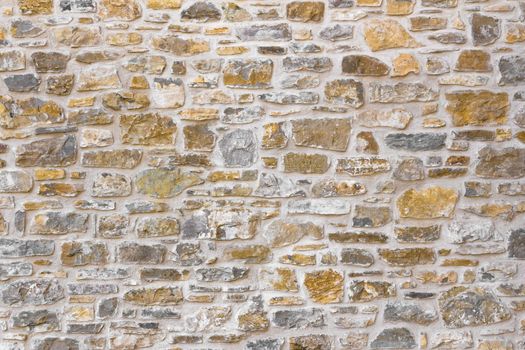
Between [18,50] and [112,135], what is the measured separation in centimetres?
60

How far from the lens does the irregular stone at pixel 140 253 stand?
3273 millimetres

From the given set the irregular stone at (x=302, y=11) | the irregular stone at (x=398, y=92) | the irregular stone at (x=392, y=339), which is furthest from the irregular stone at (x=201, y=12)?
the irregular stone at (x=392, y=339)

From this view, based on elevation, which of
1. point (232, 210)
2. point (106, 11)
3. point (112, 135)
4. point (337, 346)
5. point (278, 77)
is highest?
point (106, 11)

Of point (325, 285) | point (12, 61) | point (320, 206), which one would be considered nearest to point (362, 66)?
point (320, 206)

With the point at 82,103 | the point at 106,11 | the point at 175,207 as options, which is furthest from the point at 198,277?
the point at 106,11

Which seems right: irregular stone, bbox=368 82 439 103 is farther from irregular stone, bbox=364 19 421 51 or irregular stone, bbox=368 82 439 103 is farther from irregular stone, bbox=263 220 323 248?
irregular stone, bbox=263 220 323 248

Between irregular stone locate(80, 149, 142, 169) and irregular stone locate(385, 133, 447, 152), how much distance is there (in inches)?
47.6

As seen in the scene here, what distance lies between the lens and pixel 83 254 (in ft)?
10.7

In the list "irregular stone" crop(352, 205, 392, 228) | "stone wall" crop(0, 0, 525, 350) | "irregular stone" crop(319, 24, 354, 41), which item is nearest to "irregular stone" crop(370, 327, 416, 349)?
"stone wall" crop(0, 0, 525, 350)

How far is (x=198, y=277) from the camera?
328 centimetres

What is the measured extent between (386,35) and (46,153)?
1.71 m

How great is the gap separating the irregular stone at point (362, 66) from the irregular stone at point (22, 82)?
147cm

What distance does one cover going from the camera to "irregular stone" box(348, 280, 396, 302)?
10.9 feet

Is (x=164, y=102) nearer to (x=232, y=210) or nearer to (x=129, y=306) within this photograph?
(x=232, y=210)
